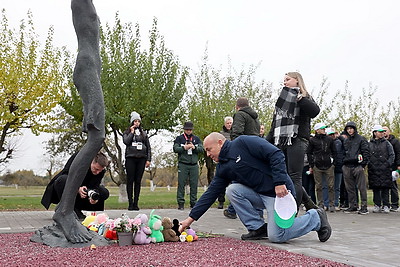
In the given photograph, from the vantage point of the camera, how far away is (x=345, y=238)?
235 inches

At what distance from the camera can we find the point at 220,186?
219 inches

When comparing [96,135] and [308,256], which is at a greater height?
[96,135]

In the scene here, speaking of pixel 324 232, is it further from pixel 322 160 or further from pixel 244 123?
pixel 322 160

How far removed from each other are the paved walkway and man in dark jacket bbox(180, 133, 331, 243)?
16 centimetres

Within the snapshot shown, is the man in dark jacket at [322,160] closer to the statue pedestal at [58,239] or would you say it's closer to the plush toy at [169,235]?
the plush toy at [169,235]

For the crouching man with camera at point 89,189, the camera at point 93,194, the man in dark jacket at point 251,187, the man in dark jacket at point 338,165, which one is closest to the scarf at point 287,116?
the man in dark jacket at point 251,187

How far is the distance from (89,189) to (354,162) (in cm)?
665

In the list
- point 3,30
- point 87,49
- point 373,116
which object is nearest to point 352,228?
point 87,49

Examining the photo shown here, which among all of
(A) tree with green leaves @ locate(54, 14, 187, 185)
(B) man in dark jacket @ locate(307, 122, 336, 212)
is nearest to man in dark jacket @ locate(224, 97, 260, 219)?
(B) man in dark jacket @ locate(307, 122, 336, 212)

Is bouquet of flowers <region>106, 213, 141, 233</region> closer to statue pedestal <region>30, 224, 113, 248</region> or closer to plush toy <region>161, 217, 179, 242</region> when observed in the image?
statue pedestal <region>30, 224, 113, 248</region>

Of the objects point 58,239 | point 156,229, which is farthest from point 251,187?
point 58,239

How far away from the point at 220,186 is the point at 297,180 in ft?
4.28

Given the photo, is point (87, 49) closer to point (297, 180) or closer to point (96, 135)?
point (96, 135)

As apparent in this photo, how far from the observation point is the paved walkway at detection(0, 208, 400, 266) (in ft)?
14.7
